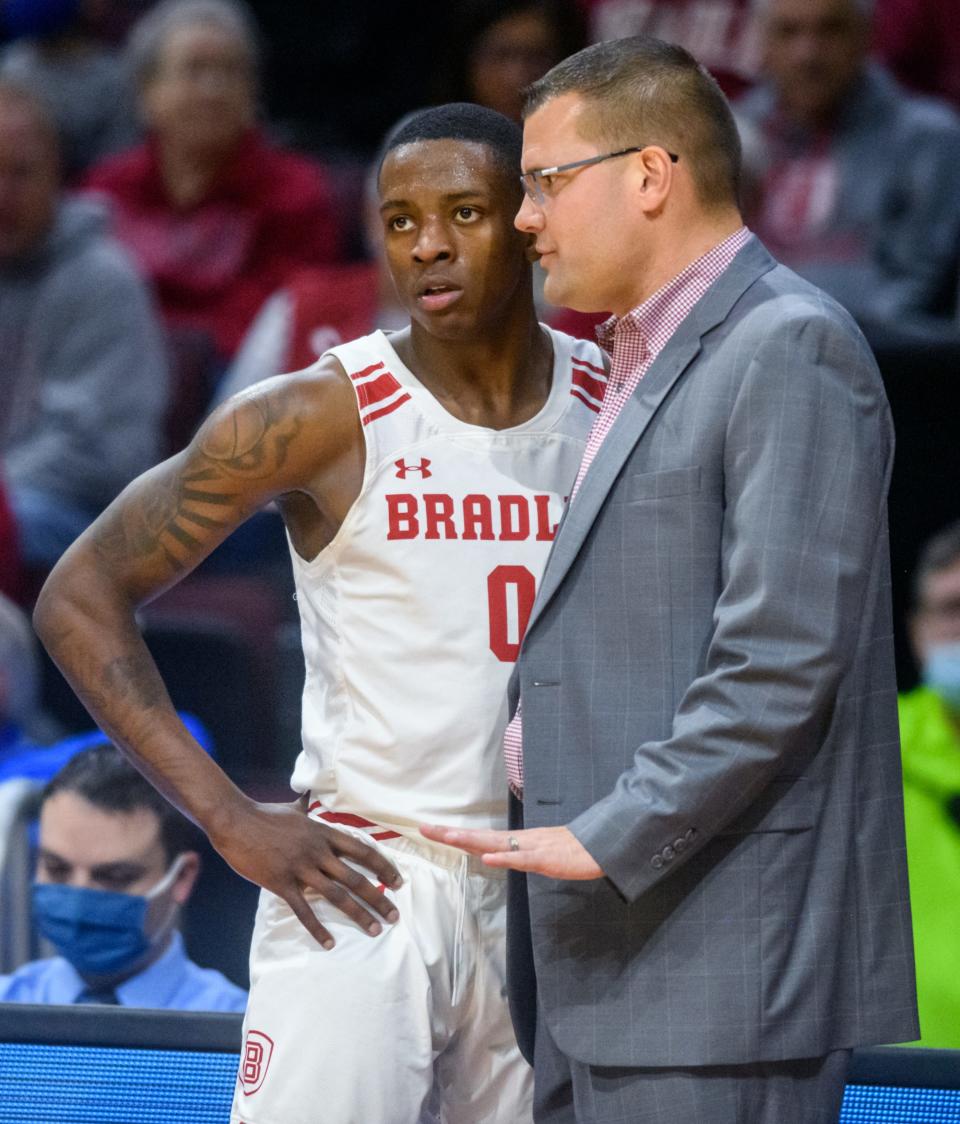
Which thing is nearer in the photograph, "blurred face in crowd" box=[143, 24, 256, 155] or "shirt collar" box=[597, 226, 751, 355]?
"shirt collar" box=[597, 226, 751, 355]

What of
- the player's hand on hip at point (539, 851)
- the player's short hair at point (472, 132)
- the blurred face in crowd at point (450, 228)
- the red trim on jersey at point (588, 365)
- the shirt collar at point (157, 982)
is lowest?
the shirt collar at point (157, 982)

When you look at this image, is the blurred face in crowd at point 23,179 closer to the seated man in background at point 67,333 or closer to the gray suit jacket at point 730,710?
the seated man in background at point 67,333

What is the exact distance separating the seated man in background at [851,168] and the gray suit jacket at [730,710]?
2.98 meters

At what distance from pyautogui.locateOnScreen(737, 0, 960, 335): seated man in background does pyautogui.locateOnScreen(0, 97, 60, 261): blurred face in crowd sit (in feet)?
6.26

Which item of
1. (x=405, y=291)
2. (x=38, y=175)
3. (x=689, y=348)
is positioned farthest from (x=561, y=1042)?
(x=38, y=175)

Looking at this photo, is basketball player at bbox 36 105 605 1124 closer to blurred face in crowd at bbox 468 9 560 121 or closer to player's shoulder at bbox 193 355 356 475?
player's shoulder at bbox 193 355 356 475

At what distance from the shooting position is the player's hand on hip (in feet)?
6.01

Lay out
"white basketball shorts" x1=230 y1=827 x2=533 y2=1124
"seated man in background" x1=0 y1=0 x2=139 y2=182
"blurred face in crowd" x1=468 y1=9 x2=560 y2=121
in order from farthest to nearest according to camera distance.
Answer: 1. "seated man in background" x1=0 y1=0 x2=139 y2=182
2. "blurred face in crowd" x1=468 y1=9 x2=560 y2=121
3. "white basketball shorts" x1=230 y1=827 x2=533 y2=1124

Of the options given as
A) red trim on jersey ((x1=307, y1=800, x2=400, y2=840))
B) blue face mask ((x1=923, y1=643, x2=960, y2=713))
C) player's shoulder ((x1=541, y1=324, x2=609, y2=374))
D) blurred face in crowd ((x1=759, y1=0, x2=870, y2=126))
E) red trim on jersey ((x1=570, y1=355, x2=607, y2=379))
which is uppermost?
blurred face in crowd ((x1=759, y1=0, x2=870, y2=126))

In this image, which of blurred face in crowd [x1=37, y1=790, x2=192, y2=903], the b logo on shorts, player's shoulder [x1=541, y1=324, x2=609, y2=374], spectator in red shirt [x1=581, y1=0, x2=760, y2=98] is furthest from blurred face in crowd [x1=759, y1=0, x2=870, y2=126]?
the b logo on shorts

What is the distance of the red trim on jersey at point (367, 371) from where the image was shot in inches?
89.5

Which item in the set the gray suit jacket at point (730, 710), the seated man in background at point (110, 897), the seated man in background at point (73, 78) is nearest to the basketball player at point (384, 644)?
the gray suit jacket at point (730, 710)

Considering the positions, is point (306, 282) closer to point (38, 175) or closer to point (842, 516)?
point (38, 175)

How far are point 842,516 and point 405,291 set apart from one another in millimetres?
702
